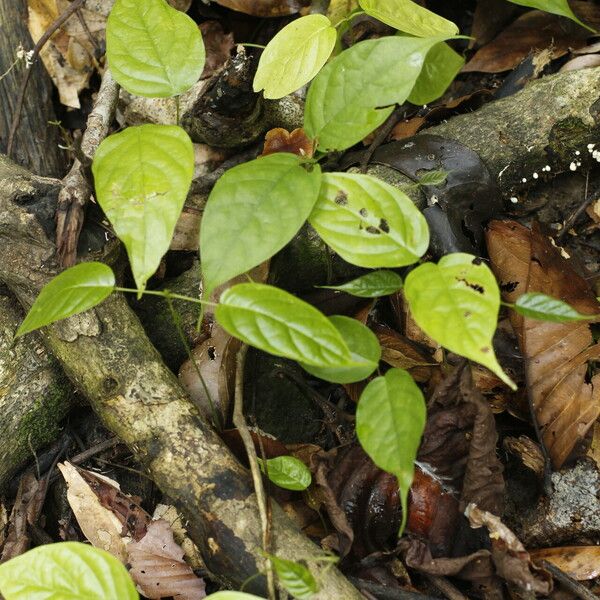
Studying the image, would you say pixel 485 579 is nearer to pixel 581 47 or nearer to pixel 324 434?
pixel 324 434

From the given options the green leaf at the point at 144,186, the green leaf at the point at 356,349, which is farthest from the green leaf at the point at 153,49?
the green leaf at the point at 356,349

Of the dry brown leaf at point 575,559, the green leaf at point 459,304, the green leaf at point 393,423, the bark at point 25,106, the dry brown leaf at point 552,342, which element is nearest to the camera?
the green leaf at point 459,304

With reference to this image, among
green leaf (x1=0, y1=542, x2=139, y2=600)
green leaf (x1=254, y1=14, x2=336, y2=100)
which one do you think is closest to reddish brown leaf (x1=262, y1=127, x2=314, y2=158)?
green leaf (x1=254, y1=14, x2=336, y2=100)

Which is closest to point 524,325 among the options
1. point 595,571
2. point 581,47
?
point 595,571

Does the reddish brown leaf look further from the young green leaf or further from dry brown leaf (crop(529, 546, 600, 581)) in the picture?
dry brown leaf (crop(529, 546, 600, 581))

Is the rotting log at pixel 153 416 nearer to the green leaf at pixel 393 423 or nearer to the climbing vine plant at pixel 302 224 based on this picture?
the climbing vine plant at pixel 302 224

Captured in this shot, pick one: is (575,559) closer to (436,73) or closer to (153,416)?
(153,416)
